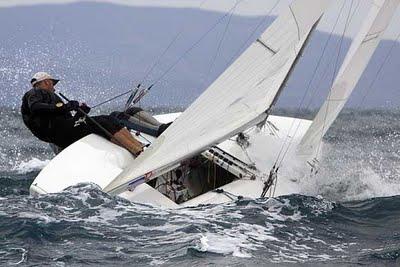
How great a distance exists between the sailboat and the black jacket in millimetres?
428

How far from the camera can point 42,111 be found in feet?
31.8

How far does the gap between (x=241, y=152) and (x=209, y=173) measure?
471mm

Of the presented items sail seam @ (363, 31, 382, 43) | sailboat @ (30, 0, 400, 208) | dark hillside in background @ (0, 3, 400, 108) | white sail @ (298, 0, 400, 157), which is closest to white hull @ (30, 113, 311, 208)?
sailboat @ (30, 0, 400, 208)

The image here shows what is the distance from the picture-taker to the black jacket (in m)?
9.65

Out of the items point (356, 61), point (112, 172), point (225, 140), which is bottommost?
point (112, 172)

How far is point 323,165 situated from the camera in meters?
10.6

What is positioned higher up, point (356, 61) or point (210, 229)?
point (356, 61)

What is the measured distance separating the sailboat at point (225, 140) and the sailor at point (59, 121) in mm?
132

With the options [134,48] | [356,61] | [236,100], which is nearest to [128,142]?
[236,100]

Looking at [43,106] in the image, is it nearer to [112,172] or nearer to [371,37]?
[112,172]

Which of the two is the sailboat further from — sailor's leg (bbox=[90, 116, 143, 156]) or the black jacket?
the black jacket

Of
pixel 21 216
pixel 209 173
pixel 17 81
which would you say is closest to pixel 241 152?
pixel 209 173

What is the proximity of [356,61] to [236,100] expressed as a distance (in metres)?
1.93

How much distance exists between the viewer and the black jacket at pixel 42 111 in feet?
31.7
